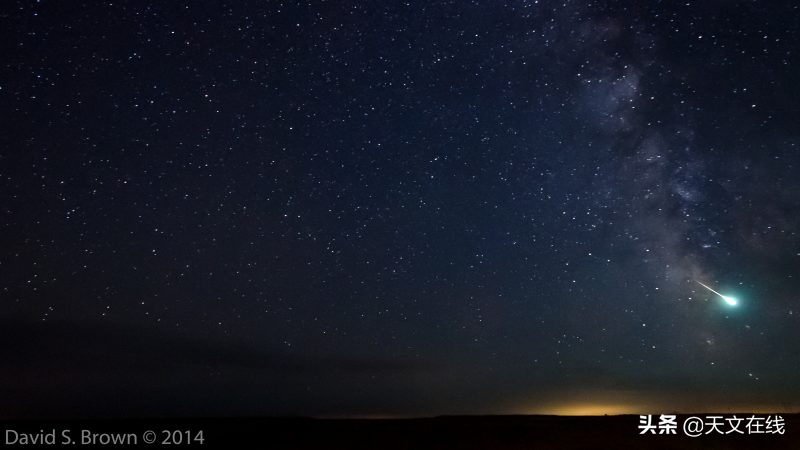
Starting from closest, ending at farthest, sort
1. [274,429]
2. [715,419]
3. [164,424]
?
1. [715,419]
2. [274,429]
3. [164,424]

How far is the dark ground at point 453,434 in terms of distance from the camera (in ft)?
49.2

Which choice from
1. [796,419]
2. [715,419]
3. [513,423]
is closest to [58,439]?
[513,423]

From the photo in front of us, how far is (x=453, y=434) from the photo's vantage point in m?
16.7

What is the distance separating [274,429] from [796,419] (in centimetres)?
1596

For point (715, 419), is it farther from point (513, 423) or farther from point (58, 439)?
point (58, 439)

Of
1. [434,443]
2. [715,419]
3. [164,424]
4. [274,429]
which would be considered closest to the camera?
[434,443]

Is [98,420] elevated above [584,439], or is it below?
above

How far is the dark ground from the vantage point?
590 inches

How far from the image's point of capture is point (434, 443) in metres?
15.7

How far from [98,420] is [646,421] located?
729 inches

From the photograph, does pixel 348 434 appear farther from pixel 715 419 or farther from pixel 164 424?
pixel 715 419

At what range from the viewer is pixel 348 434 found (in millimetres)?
17359

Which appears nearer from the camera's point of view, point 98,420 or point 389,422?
point 389,422

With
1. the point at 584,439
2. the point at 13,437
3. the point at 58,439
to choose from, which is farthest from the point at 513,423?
the point at 13,437
